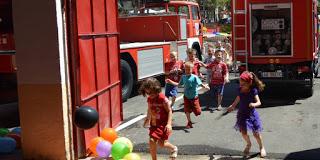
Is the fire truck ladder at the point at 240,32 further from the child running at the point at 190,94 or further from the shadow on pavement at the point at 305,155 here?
the shadow on pavement at the point at 305,155

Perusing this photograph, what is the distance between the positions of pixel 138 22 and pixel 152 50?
2.47 meters

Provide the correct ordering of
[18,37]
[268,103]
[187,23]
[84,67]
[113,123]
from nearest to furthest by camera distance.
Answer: [18,37] < [84,67] < [113,123] < [268,103] < [187,23]

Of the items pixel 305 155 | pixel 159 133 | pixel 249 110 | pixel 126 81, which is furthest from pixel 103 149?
pixel 126 81

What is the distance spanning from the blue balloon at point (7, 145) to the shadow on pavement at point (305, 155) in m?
4.12

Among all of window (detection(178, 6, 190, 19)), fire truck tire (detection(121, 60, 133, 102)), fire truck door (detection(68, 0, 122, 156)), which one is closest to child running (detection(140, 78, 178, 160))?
fire truck door (detection(68, 0, 122, 156))

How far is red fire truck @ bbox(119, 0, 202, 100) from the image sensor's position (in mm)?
13727

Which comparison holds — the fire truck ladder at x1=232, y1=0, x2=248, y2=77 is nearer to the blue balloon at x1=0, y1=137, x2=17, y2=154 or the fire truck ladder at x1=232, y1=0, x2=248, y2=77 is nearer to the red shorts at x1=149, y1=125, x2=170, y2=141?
the red shorts at x1=149, y1=125, x2=170, y2=141

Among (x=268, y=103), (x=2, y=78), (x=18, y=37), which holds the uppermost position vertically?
(x=18, y=37)

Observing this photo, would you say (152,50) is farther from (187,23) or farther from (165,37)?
(187,23)

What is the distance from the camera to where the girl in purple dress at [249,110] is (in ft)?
23.3

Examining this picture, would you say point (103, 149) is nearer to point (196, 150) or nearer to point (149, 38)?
point (196, 150)

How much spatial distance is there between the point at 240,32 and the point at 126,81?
10.2 feet

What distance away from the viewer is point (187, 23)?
17266mm

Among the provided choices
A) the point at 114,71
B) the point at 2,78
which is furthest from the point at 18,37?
the point at 2,78
